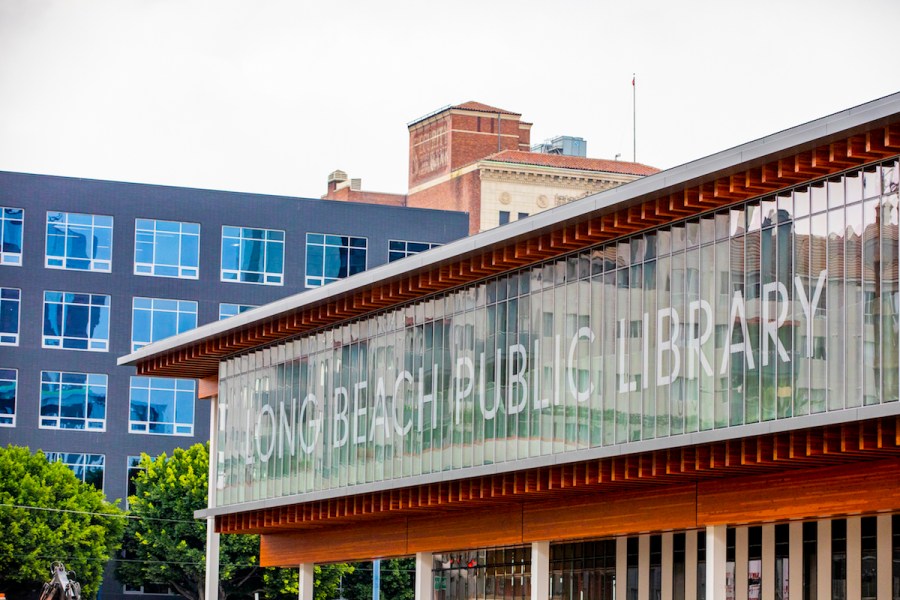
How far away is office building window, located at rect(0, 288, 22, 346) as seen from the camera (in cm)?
7950

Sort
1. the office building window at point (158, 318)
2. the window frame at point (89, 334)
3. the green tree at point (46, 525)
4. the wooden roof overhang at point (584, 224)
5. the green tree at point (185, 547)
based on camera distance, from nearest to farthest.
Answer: the wooden roof overhang at point (584, 224), the green tree at point (46, 525), the green tree at point (185, 547), the window frame at point (89, 334), the office building window at point (158, 318)

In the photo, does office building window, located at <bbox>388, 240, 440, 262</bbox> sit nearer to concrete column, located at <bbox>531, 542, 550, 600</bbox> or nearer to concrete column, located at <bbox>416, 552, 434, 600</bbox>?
concrete column, located at <bbox>416, 552, 434, 600</bbox>

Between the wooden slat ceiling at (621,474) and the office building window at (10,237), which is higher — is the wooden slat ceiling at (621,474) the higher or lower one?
A: the lower one

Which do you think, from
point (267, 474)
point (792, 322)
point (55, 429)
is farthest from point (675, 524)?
point (55, 429)

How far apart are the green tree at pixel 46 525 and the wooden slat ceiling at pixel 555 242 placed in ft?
55.3

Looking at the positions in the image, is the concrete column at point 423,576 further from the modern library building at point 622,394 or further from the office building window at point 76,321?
the office building window at point 76,321

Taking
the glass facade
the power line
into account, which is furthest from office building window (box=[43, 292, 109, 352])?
the glass facade

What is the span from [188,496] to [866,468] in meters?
45.6

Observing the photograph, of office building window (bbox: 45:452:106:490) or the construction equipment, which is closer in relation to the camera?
the construction equipment

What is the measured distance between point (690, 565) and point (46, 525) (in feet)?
123

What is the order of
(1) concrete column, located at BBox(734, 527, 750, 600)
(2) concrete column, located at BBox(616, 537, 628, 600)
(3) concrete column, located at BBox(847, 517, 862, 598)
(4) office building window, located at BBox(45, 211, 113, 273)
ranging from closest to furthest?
(3) concrete column, located at BBox(847, 517, 862, 598), (1) concrete column, located at BBox(734, 527, 750, 600), (2) concrete column, located at BBox(616, 537, 628, 600), (4) office building window, located at BBox(45, 211, 113, 273)

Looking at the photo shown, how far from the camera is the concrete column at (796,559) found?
35.3 metres

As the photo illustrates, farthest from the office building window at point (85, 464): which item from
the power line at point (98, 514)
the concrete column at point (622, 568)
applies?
the concrete column at point (622, 568)

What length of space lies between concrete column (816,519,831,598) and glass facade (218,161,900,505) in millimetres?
4265
